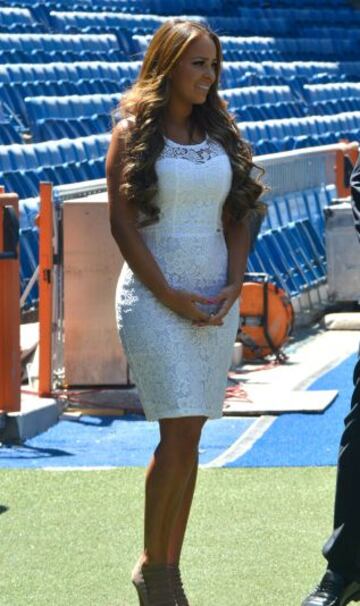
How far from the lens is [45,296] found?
8.40 metres

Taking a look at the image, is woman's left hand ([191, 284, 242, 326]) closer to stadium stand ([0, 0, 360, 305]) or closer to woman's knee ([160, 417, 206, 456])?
woman's knee ([160, 417, 206, 456])

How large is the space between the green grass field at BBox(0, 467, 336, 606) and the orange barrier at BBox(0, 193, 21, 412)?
2.48 ft

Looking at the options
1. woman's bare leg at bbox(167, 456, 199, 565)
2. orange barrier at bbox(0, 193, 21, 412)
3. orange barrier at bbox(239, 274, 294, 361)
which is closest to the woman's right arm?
woman's bare leg at bbox(167, 456, 199, 565)

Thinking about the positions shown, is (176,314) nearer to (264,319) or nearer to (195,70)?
(195,70)

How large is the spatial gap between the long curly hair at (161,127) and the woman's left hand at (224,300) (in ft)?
0.74

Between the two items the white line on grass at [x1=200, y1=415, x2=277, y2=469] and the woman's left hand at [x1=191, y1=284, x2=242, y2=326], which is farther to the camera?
the white line on grass at [x1=200, y1=415, x2=277, y2=469]

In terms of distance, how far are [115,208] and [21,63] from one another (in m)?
14.9

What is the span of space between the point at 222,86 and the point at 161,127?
669 inches

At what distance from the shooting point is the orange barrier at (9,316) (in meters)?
7.40

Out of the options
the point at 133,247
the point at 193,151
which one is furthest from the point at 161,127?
the point at 133,247

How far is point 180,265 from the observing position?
13.7 ft

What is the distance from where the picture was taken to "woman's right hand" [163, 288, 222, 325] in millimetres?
4105

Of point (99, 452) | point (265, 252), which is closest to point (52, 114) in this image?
point (265, 252)

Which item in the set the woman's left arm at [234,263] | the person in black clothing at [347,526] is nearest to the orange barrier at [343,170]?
the person in black clothing at [347,526]
